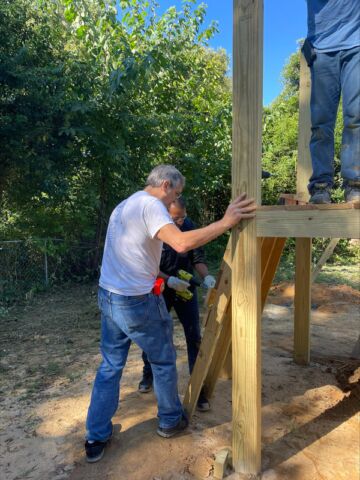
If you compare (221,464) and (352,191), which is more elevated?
(352,191)

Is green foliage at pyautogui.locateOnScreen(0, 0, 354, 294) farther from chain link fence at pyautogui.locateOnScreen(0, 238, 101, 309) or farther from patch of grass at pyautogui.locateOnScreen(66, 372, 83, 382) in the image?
patch of grass at pyautogui.locateOnScreen(66, 372, 83, 382)

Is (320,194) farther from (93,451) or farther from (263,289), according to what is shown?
(93,451)

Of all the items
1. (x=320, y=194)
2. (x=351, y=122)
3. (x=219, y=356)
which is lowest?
(x=219, y=356)

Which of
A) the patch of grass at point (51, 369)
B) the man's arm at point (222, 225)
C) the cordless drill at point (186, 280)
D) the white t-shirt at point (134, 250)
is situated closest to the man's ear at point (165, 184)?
the white t-shirt at point (134, 250)

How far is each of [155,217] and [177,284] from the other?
873mm

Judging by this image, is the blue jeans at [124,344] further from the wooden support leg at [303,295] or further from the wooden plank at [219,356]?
the wooden support leg at [303,295]

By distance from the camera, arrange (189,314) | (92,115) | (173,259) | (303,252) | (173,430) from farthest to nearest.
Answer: (92,115) < (303,252) < (173,259) < (189,314) < (173,430)

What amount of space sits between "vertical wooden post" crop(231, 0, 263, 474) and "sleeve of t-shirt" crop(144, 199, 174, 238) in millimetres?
407

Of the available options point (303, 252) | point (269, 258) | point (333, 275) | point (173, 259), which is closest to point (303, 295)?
point (303, 252)

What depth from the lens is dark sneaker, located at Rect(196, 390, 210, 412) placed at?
3.15 meters

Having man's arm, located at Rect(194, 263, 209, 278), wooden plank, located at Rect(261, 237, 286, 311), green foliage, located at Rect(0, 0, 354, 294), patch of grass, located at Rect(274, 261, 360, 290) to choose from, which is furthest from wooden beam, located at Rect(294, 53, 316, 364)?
patch of grass, located at Rect(274, 261, 360, 290)

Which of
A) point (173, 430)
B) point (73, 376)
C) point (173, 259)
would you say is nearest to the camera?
point (173, 430)

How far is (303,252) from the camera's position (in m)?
3.80

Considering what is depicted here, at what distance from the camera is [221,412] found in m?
3.15
